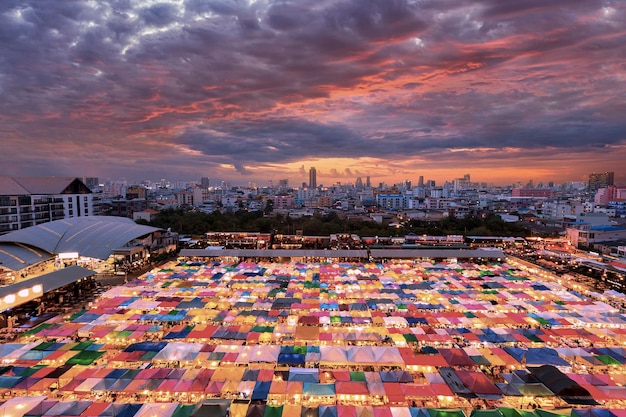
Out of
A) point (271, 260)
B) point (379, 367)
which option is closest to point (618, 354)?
point (379, 367)

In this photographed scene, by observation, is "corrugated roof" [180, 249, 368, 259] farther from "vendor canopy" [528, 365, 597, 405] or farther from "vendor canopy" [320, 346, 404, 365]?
"vendor canopy" [528, 365, 597, 405]

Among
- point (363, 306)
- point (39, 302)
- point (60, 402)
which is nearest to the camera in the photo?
point (60, 402)

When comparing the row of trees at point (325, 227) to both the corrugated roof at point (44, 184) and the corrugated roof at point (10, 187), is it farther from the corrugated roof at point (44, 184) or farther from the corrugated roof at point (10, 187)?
the corrugated roof at point (10, 187)

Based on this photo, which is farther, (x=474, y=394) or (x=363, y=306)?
(x=363, y=306)

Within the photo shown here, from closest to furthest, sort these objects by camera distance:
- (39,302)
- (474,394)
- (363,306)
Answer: (474,394), (363,306), (39,302)

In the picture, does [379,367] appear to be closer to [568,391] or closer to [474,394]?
[474,394]

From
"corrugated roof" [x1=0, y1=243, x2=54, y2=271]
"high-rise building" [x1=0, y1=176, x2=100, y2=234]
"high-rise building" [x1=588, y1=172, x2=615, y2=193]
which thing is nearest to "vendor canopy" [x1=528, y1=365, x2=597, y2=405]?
"corrugated roof" [x1=0, y1=243, x2=54, y2=271]
